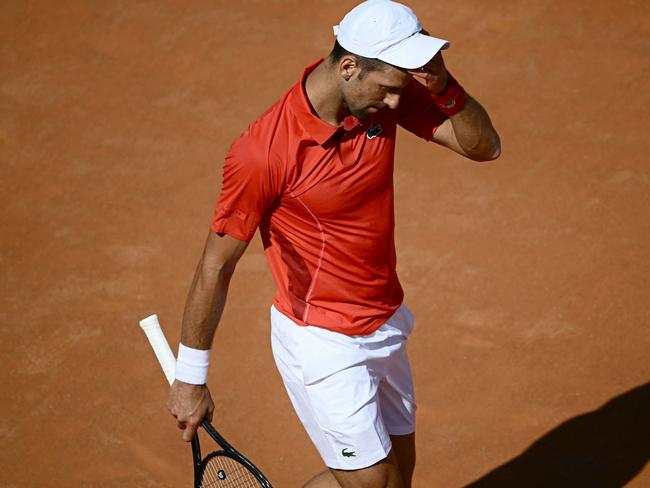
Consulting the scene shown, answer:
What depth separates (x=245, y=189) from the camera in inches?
128

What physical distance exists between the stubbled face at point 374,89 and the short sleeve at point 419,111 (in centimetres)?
45

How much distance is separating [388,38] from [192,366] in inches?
50.8

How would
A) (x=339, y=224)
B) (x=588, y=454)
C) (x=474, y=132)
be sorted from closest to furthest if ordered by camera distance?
1. (x=339, y=224)
2. (x=474, y=132)
3. (x=588, y=454)

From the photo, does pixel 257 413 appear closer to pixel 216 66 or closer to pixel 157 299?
pixel 157 299

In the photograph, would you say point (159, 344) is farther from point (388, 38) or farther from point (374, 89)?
point (388, 38)

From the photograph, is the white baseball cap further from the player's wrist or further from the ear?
the player's wrist

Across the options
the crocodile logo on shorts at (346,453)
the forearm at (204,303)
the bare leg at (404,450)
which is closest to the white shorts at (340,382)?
the crocodile logo on shorts at (346,453)

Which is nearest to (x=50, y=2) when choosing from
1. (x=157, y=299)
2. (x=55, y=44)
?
(x=55, y=44)

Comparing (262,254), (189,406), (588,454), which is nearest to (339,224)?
(189,406)

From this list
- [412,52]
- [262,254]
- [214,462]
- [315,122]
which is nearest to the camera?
[412,52]

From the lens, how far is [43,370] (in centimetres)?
555

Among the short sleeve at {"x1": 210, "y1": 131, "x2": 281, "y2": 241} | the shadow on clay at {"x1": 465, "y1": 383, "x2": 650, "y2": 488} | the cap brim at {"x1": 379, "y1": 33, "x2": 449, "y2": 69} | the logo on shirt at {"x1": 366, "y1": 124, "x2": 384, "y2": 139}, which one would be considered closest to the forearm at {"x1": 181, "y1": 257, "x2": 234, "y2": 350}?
the short sleeve at {"x1": 210, "y1": 131, "x2": 281, "y2": 241}

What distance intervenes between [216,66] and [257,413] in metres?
3.88

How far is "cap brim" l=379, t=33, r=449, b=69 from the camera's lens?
3.13 meters
